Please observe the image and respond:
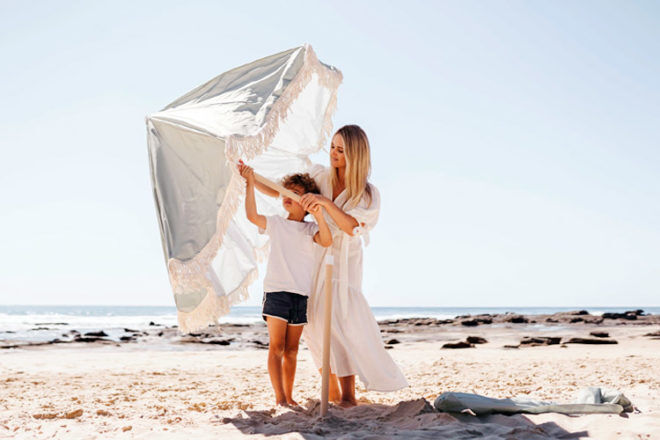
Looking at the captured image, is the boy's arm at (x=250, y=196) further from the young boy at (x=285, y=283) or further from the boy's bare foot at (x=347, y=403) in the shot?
the boy's bare foot at (x=347, y=403)

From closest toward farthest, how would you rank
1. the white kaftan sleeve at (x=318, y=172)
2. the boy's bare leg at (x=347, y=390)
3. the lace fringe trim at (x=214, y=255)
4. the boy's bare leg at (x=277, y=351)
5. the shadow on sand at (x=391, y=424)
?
the shadow on sand at (x=391, y=424) < the lace fringe trim at (x=214, y=255) < the boy's bare leg at (x=277, y=351) < the boy's bare leg at (x=347, y=390) < the white kaftan sleeve at (x=318, y=172)

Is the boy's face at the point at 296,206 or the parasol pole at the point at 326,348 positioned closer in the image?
the parasol pole at the point at 326,348

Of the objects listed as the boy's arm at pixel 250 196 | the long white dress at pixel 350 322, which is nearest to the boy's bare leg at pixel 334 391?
the long white dress at pixel 350 322

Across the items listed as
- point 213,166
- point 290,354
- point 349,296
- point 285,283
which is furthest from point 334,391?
point 213,166

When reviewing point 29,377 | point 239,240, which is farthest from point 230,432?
point 29,377

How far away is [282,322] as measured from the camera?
3.93 metres

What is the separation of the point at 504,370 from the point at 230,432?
460cm

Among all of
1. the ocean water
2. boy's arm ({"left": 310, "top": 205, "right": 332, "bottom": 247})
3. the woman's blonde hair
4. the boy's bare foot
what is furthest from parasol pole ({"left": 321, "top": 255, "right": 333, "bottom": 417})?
the ocean water

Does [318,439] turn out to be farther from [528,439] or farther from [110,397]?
[110,397]

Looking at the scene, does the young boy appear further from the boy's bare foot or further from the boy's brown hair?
the boy's bare foot

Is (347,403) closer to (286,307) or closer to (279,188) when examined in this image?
(286,307)

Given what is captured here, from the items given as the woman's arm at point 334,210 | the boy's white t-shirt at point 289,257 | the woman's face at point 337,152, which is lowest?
the boy's white t-shirt at point 289,257

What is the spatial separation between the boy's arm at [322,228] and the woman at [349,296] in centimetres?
11

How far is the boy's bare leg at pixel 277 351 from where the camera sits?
3922 millimetres
